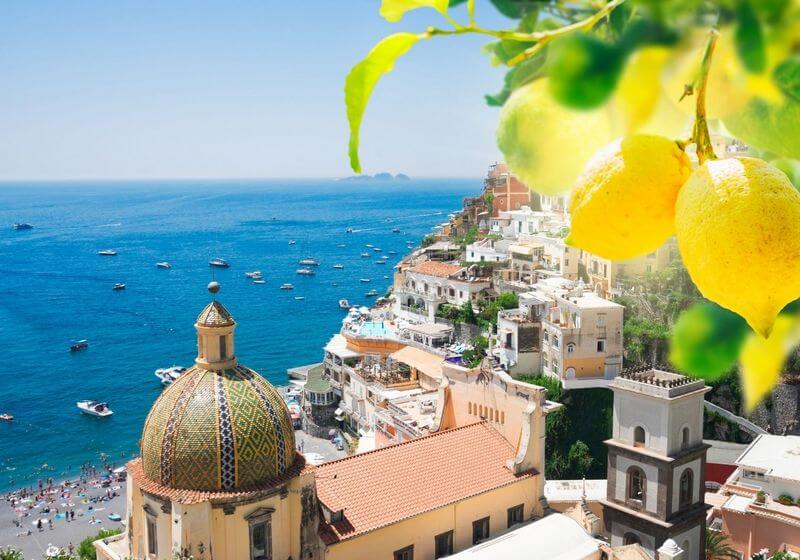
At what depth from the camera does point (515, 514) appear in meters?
16.4

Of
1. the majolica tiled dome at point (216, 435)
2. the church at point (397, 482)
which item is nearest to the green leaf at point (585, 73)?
the church at point (397, 482)

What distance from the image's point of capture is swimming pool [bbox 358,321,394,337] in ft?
136

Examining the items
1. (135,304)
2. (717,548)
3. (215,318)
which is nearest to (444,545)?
(215,318)

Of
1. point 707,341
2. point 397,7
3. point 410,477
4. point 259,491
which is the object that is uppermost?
point 397,7

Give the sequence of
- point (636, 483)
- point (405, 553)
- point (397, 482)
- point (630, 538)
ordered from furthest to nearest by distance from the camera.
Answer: point (636, 483)
point (630, 538)
point (397, 482)
point (405, 553)

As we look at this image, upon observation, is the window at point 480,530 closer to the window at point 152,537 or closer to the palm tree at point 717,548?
the palm tree at point 717,548

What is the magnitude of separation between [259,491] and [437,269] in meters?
32.1

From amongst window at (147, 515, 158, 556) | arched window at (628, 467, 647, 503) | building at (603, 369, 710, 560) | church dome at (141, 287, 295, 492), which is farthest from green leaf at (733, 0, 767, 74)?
arched window at (628, 467, 647, 503)

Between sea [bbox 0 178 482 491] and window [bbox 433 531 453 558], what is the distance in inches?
278

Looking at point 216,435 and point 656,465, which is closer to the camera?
point 216,435

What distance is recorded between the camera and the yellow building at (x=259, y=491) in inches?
504

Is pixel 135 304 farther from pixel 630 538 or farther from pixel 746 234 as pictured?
pixel 746 234

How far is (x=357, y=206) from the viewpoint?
176 m

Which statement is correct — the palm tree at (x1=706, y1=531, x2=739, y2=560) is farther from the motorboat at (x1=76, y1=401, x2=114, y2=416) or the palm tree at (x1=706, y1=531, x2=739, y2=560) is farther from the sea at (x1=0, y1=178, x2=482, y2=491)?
the motorboat at (x1=76, y1=401, x2=114, y2=416)
